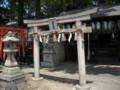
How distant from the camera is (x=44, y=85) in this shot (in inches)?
256

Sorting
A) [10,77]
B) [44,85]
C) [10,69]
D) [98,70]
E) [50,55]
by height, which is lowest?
[44,85]

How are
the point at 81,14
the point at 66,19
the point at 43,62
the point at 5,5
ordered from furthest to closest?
the point at 5,5
the point at 43,62
the point at 66,19
the point at 81,14

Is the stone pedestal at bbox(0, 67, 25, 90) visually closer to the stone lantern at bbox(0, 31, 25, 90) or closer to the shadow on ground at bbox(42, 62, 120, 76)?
the stone lantern at bbox(0, 31, 25, 90)

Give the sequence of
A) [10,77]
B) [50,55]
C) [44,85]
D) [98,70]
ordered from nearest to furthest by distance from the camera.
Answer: [10,77]
[44,85]
[98,70]
[50,55]

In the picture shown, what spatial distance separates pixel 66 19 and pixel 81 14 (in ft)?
2.52

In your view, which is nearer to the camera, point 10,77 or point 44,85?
point 10,77

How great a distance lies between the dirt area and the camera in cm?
616

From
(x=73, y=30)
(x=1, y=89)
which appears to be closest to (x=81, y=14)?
(x=73, y=30)

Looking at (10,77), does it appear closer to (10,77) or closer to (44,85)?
(10,77)

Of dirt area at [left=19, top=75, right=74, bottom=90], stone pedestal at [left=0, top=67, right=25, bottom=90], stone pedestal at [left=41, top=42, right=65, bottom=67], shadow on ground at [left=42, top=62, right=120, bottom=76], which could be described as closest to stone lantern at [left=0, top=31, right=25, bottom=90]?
stone pedestal at [left=0, top=67, right=25, bottom=90]

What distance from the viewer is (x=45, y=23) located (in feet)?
22.2

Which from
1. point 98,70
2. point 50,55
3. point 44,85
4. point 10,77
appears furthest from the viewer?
point 50,55

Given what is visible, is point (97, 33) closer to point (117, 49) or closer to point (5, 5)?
point (117, 49)

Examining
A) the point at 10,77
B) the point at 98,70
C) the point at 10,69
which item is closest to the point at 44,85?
the point at 10,77
